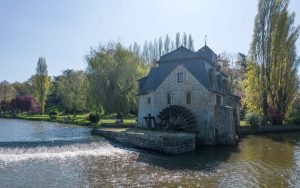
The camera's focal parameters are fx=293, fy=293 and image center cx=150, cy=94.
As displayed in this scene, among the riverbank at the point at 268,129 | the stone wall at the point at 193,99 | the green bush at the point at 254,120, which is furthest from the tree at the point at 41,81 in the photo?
the green bush at the point at 254,120

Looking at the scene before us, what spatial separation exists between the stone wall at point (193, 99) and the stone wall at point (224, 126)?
52 cm

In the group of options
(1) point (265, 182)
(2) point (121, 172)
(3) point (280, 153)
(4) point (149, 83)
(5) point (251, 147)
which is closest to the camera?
(1) point (265, 182)

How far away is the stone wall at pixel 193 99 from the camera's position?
881 inches

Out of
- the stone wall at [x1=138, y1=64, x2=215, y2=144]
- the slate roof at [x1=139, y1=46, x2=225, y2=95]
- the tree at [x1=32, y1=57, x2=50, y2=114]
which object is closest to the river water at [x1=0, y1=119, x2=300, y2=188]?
the stone wall at [x1=138, y1=64, x2=215, y2=144]

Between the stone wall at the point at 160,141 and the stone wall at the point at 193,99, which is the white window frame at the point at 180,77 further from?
the stone wall at the point at 160,141

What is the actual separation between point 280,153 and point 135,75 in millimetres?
19391

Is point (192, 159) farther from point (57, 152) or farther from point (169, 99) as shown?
point (169, 99)

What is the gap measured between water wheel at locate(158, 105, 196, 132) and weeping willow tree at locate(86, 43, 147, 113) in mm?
9899

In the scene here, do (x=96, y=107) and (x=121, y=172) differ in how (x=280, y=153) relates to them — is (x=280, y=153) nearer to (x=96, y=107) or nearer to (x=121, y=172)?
(x=121, y=172)

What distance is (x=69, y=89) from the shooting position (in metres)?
56.1

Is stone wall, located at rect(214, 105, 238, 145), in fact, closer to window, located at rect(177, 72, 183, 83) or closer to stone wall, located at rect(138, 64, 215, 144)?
stone wall, located at rect(138, 64, 215, 144)

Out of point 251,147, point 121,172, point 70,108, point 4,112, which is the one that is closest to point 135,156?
point 121,172

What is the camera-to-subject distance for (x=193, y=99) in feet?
76.6

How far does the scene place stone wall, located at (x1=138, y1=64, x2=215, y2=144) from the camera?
22375 millimetres
